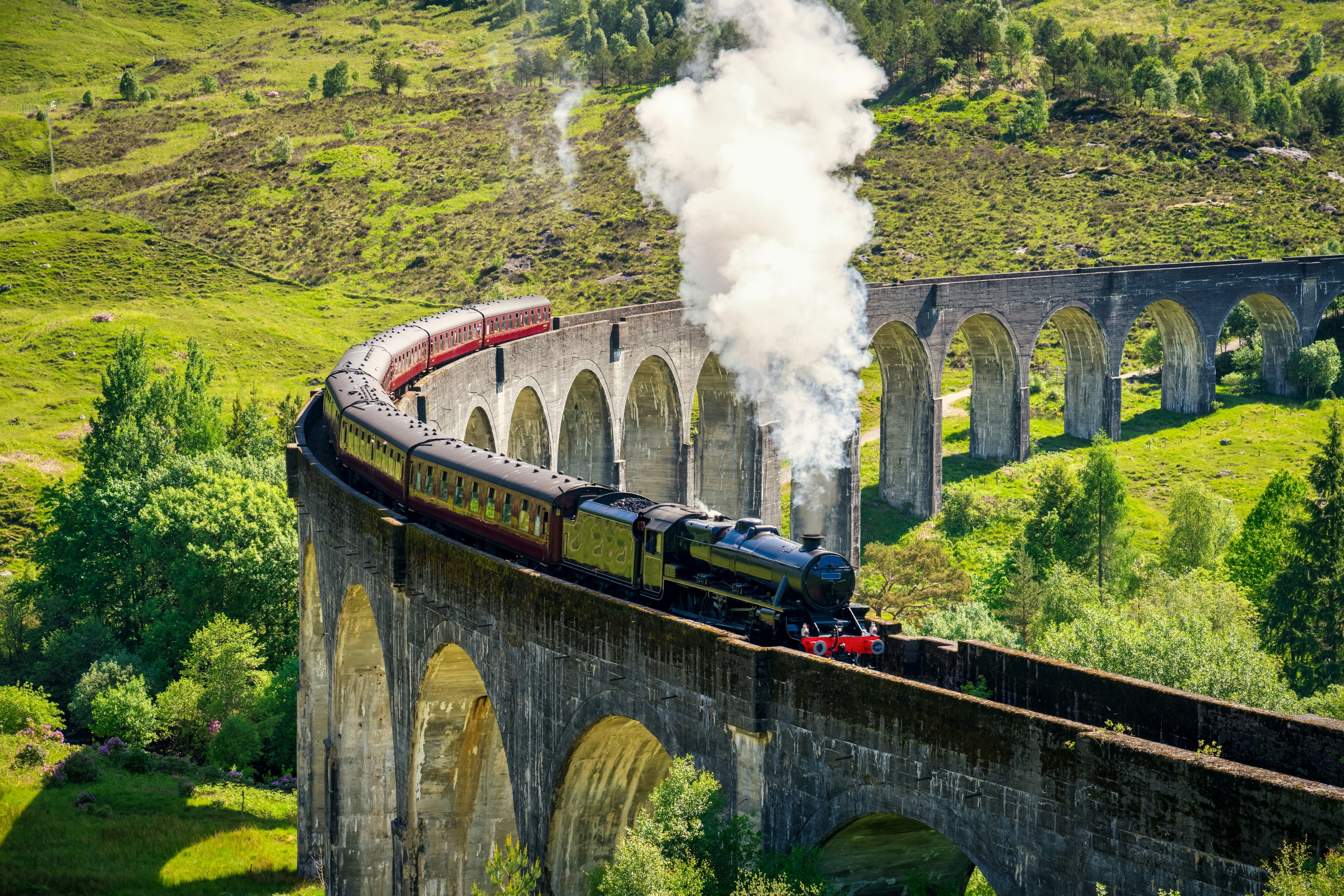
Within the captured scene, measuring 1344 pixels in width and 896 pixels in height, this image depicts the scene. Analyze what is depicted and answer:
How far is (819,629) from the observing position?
21.3 m

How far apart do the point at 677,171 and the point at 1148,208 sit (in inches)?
2268

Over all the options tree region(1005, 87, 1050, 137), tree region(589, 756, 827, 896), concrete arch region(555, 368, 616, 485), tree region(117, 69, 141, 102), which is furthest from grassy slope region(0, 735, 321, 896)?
tree region(117, 69, 141, 102)

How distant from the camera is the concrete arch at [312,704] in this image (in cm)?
3884

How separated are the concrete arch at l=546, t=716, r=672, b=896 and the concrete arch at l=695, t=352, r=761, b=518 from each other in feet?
125

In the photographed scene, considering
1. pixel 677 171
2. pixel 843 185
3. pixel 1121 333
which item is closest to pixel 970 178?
pixel 843 185

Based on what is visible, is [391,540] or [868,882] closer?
[868,882]

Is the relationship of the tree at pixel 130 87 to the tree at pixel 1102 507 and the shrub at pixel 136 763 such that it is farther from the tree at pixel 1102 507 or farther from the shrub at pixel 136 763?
the tree at pixel 1102 507

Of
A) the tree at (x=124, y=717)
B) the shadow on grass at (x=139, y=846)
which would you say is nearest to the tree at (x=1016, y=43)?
the tree at (x=124, y=717)

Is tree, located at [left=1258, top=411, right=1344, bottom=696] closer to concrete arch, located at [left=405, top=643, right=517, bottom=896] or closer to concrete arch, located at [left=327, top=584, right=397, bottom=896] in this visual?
concrete arch, located at [left=405, top=643, right=517, bottom=896]

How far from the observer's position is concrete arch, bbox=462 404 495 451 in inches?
1897

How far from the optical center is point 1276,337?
8494 centimetres

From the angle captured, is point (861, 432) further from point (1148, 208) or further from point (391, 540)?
point (391, 540)

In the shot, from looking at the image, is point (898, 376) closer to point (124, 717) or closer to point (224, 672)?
point (224, 672)

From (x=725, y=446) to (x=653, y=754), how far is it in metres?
40.0
